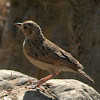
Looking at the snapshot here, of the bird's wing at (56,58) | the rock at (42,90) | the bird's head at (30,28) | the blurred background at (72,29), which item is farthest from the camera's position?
the blurred background at (72,29)

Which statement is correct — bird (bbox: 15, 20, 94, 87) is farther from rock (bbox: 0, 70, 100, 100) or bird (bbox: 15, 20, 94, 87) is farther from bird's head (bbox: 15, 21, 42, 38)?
rock (bbox: 0, 70, 100, 100)

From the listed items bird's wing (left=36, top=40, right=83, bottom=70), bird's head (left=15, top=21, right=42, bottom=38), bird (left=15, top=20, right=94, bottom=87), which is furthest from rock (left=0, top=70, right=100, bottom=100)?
bird's head (left=15, top=21, right=42, bottom=38)

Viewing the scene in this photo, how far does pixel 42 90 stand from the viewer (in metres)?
5.54

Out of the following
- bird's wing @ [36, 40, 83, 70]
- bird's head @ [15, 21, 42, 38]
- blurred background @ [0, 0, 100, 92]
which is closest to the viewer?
bird's wing @ [36, 40, 83, 70]

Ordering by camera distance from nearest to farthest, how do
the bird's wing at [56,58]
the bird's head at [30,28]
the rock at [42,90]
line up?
the rock at [42,90]
the bird's wing at [56,58]
the bird's head at [30,28]

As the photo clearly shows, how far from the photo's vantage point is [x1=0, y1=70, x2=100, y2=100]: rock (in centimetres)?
521

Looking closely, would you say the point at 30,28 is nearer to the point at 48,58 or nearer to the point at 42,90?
the point at 48,58

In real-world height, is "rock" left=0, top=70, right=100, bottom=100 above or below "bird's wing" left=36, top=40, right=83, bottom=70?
below

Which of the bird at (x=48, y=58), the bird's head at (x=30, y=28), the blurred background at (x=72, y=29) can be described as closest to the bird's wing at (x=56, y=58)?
the bird at (x=48, y=58)

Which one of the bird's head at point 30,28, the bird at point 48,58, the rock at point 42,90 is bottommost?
the rock at point 42,90

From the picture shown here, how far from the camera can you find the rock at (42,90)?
17.1 ft

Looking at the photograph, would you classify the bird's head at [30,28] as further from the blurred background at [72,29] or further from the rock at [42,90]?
the blurred background at [72,29]

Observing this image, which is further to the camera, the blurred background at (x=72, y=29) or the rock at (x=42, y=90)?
the blurred background at (x=72, y=29)

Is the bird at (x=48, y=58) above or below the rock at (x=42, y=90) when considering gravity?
above
